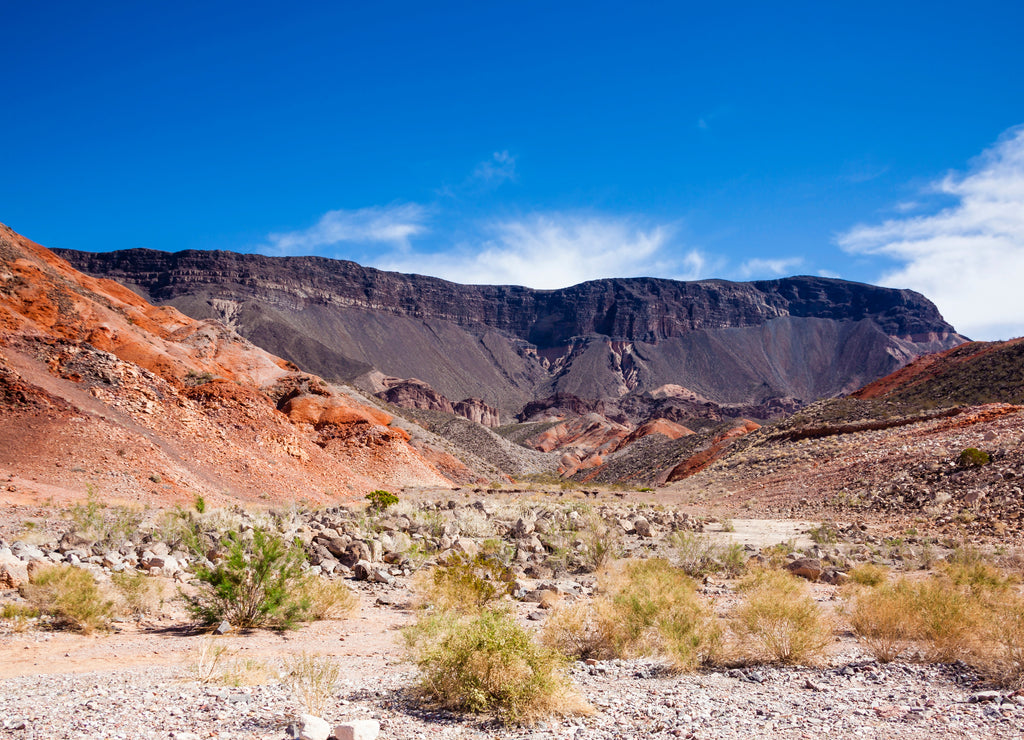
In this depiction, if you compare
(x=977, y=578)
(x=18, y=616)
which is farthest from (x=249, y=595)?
(x=977, y=578)

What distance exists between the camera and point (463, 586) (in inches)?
378

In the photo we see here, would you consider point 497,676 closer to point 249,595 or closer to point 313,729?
point 313,729

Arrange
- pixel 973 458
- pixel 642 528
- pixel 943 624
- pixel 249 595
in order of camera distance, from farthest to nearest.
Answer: pixel 973 458
pixel 642 528
pixel 249 595
pixel 943 624

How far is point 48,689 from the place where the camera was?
5.47 meters

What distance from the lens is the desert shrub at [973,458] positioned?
21.8 metres

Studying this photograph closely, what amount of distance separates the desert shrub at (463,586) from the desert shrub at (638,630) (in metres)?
1.90

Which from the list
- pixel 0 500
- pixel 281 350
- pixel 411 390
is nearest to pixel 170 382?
pixel 0 500

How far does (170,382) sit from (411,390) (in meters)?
86.8

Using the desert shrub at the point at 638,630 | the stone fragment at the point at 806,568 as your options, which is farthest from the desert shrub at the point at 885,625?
the stone fragment at the point at 806,568

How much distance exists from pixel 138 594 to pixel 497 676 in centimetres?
572

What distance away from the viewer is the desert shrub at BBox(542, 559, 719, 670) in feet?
22.4

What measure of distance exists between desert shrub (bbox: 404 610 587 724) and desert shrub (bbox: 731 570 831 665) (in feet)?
8.23

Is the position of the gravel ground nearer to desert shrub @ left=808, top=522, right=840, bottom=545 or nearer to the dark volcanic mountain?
desert shrub @ left=808, top=522, right=840, bottom=545

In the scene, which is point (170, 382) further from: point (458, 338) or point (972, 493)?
point (458, 338)
